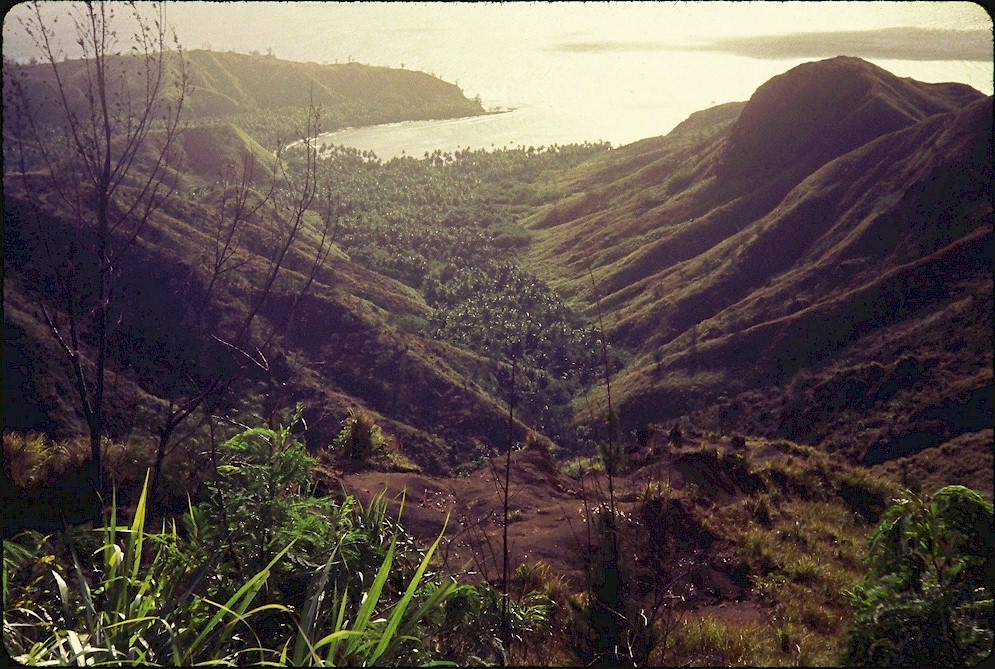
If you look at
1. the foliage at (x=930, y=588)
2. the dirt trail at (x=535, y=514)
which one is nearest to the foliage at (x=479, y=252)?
the dirt trail at (x=535, y=514)

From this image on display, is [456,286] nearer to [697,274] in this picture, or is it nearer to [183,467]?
[697,274]

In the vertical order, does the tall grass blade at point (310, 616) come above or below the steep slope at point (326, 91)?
below

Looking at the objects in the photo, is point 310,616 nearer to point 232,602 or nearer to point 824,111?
point 232,602

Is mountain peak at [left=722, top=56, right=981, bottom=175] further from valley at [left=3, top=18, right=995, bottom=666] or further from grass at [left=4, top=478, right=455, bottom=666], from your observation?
grass at [left=4, top=478, right=455, bottom=666]

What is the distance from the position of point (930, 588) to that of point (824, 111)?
2030 inches

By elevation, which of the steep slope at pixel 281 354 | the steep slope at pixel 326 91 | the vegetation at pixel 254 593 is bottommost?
the steep slope at pixel 281 354

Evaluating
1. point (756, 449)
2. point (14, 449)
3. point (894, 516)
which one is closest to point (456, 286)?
point (756, 449)

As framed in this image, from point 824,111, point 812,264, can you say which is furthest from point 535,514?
point 824,111

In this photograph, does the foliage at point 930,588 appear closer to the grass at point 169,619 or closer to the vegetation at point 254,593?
the vegetation at point 254,593

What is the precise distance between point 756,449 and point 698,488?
23.3 ft

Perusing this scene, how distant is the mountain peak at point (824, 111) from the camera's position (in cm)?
4572

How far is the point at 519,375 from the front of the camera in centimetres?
3266

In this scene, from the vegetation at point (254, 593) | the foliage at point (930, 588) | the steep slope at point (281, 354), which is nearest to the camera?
the vegetation at point (254, 593)

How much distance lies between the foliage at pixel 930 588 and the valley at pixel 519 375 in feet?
0.14
